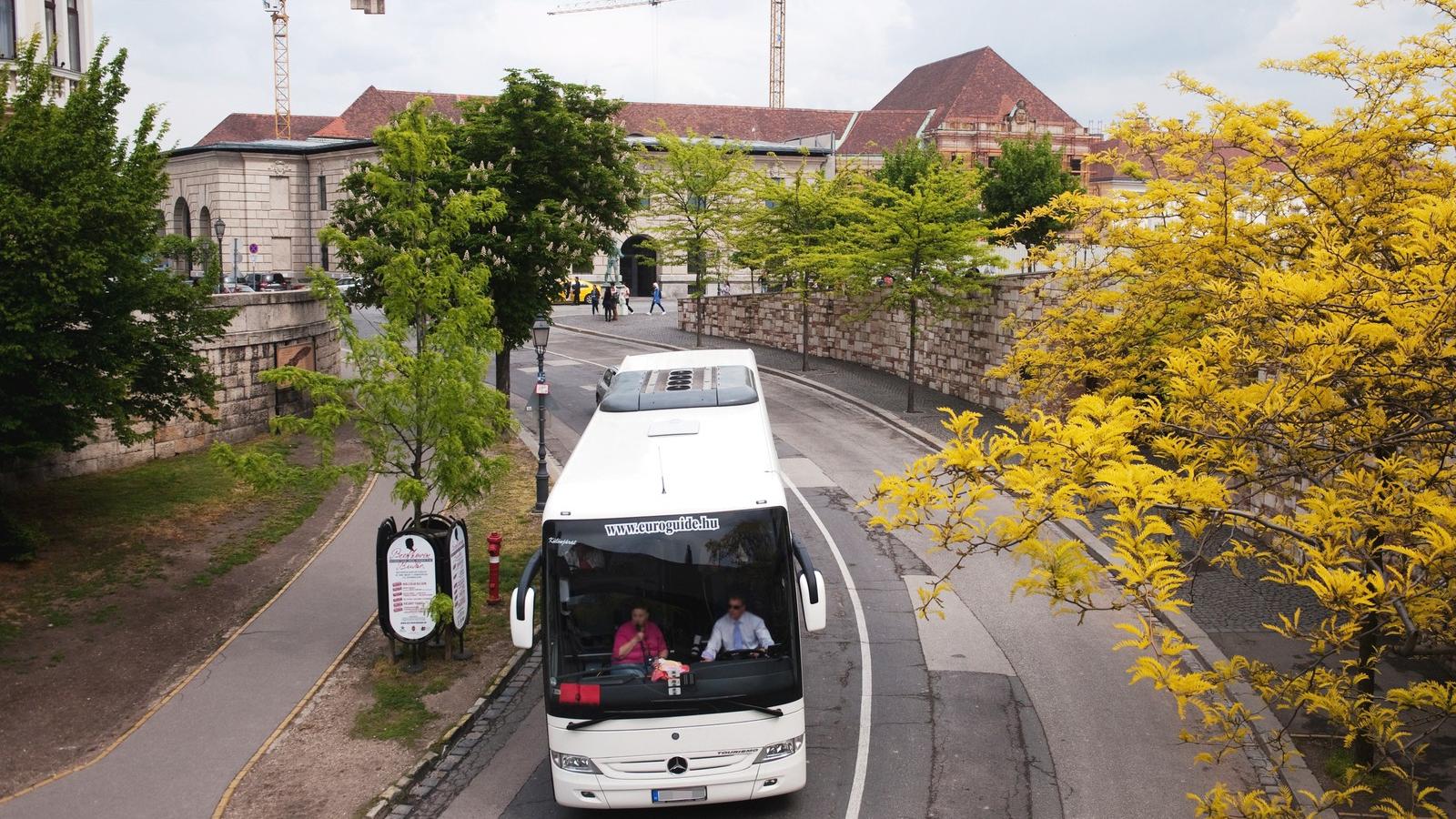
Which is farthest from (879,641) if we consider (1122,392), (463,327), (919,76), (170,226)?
(919,76)

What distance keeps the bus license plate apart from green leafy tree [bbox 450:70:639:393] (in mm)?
17404

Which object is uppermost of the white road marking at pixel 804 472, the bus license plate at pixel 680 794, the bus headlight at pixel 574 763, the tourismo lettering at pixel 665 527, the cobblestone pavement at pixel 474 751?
the tourismo lettering at pixel 665 527

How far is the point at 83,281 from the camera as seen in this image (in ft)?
50.7

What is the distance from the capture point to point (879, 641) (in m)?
15.2

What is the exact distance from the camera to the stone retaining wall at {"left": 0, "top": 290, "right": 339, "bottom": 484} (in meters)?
21.6

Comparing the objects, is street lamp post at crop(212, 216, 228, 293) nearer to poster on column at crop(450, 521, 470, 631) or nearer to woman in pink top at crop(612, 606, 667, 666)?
poster on column at crop(450, 521, 470, 631)

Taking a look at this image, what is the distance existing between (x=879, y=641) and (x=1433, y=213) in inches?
335

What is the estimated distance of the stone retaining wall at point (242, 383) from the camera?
21.6 metres

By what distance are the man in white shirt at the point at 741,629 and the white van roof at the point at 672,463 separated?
0.86m

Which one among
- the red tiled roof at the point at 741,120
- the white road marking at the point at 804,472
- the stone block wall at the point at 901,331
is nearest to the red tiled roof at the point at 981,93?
the red tiled roof at the point at 741,120

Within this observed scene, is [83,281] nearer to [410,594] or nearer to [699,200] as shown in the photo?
[410,594]

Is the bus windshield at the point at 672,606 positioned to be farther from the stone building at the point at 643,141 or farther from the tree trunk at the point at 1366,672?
the stone building at the point at 643,141

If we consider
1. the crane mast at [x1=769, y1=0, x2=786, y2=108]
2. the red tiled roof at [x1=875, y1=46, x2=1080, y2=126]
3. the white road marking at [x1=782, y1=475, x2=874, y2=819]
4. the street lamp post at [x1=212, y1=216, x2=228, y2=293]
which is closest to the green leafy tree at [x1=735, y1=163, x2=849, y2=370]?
the street lamp post at [x1=212, y1=216, x2=228, y2=293]

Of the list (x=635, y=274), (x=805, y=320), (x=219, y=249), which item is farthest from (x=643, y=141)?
(x=219, y=249)
